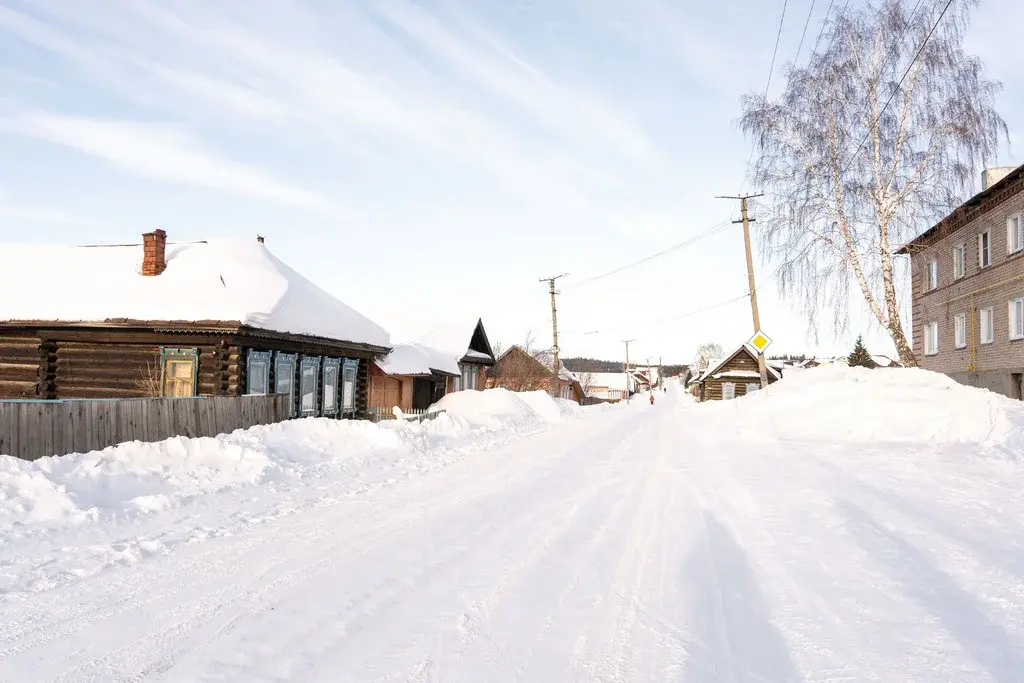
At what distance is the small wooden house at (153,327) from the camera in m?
17.9

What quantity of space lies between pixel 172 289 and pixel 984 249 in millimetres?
27332

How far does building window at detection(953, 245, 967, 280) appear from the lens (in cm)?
2778

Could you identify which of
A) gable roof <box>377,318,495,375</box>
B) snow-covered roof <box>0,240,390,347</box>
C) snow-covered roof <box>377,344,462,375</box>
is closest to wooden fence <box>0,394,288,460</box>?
snow-covered roof <box>0,240,390,347</box>

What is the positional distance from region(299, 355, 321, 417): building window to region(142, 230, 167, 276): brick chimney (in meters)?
4.84

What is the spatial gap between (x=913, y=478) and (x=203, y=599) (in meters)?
9.78

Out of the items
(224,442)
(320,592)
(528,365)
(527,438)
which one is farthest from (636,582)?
(528,365)

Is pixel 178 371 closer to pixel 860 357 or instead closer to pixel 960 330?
pixel 960 330

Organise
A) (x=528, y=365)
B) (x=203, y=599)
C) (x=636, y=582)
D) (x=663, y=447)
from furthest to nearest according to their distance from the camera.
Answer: (x=528, y=365) < (x=663, y=447) < (x=636, y=582) < (x=203, y=599)

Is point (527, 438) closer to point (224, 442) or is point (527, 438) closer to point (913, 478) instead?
point (224, 442)

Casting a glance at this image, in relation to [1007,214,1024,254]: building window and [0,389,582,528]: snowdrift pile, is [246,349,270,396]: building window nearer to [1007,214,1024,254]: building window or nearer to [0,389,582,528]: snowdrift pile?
[0,389,582,528]: snowdrift pile

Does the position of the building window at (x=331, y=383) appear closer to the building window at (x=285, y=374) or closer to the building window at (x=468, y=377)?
the building window at (x=285, y=374)

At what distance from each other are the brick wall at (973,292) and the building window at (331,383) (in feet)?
67.6

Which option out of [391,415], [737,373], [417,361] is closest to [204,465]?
[391,415]

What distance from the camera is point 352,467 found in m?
12.1
